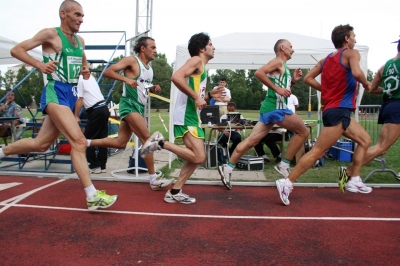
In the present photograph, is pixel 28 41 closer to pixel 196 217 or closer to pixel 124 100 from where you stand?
pixel 124 100

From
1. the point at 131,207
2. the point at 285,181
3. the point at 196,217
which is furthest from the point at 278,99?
the point at 131,207

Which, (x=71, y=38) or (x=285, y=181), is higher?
(x=71, y=38)

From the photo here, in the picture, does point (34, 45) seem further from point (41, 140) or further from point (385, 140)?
point (385, 140)

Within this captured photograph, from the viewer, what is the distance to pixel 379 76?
5.21 m

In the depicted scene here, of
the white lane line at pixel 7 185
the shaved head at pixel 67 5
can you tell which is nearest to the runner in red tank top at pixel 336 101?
the shaved head at pixel 67 5

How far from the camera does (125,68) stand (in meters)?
5.16

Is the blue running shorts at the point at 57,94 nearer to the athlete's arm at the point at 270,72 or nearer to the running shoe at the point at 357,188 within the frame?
the athlete's arm at the point at 270,72

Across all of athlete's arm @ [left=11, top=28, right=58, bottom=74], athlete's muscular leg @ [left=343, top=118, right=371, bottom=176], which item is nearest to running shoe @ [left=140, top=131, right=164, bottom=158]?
athlete's arm @ [left=11, top=28, right=58, bottom=74]

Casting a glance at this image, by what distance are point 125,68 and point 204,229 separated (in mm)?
2638

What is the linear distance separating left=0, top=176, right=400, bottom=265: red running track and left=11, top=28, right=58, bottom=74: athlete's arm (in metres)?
1.70

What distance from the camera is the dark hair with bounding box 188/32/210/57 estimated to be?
462cm

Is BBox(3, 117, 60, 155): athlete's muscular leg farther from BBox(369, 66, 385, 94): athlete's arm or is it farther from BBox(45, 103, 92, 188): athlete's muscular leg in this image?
BBox(369, 66, 385, 94): athlete's arm

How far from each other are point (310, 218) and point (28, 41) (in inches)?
148

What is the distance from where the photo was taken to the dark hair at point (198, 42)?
462 centimetres
